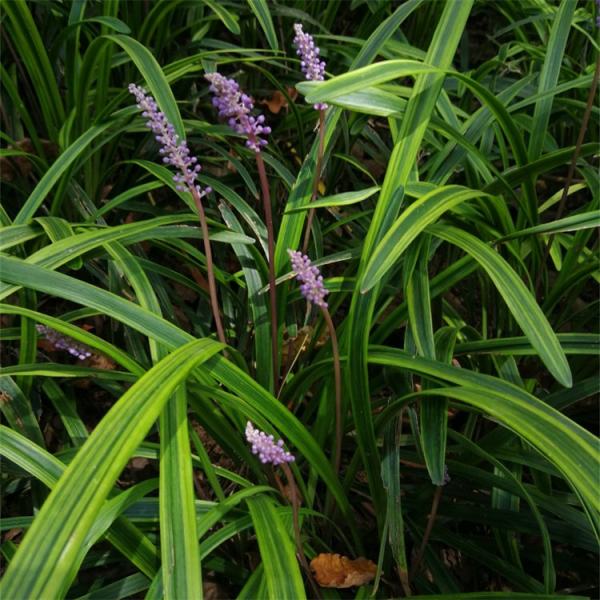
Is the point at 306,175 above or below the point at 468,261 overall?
above

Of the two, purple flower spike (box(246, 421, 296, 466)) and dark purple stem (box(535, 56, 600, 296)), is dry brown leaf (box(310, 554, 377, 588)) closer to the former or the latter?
purple flower spike (box(246, 421, 296, 466))

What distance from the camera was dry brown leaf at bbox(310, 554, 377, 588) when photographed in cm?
142

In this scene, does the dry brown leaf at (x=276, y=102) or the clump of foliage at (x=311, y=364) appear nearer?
the clump of foliage at (x=311, y=364)

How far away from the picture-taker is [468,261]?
1506 mm

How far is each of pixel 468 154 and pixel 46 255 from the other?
101 centimetres

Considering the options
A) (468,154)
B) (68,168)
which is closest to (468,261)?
(468,154)

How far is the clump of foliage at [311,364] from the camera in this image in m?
1.12

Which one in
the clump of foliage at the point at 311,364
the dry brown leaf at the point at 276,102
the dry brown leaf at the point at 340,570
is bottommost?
the dry brown leaf at the point at 340,570

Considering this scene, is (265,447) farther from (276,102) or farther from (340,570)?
(276,102)

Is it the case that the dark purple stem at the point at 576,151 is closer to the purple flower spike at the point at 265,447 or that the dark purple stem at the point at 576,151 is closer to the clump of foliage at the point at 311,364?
the clump of foliage at the point at 311,364

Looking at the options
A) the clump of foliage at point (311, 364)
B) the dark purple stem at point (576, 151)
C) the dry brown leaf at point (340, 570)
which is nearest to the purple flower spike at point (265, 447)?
the clump of foliage at point (311, 364)

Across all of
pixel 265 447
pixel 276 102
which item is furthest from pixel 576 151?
pixel 276 102

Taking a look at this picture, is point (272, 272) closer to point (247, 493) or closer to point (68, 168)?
point (247, 493)

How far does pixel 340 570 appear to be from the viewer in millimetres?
1452
